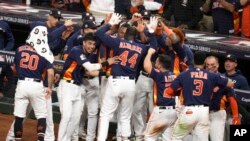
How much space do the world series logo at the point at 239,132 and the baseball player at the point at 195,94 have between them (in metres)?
0.41

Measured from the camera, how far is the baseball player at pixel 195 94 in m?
11.6

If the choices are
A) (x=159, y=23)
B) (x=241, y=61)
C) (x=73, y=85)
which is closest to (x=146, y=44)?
(x=159, y=23)

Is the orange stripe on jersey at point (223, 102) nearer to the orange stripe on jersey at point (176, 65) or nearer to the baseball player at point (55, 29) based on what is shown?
the orange stripe on jersey at point (176, 65)

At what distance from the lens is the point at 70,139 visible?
12.7m

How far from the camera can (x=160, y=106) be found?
1222 centimetres

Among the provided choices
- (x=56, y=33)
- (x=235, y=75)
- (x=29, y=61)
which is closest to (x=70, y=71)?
(x=29, y=61)

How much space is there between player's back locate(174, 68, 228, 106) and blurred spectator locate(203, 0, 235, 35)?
3766mm

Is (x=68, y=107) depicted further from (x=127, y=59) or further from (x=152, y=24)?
(x=152, y=24)

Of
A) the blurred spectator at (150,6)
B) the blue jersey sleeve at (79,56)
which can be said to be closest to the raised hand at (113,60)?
the blue jersey sleeve at (79,56)

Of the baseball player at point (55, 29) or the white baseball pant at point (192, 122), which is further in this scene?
the baseball player at point (55, 29)

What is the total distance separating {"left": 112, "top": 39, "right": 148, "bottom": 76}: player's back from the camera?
1255cm

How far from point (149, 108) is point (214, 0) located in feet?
10.2

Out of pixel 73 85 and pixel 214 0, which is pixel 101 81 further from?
pixel 214 0

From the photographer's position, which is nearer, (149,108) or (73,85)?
(73,85)
